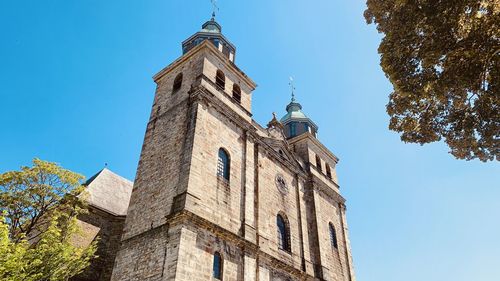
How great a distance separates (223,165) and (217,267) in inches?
177

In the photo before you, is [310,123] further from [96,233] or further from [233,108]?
[96,233]

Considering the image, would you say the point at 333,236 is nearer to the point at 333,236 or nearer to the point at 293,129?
the point at 333,236

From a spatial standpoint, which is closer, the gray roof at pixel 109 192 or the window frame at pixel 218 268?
the window frame at pixel 218 268

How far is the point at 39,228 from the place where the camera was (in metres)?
13.7

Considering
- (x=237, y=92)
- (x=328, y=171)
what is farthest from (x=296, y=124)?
(x=237, y=92)

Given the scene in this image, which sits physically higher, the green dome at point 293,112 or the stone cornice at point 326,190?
the green dome at point 293,112

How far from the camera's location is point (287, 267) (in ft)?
52.5

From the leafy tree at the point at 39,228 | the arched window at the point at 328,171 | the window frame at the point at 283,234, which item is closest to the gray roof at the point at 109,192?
the leafy tree at the point at 39,228

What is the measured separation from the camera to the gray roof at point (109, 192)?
18.2 meters

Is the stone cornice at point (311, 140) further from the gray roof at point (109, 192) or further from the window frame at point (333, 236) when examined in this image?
the gray roof at point (109, 192)

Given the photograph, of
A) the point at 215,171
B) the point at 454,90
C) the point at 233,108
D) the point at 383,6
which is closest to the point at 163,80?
the point at 233,108

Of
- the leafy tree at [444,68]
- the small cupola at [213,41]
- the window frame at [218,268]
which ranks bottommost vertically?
the window frame at [218,268]

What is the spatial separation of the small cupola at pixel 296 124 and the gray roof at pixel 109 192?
1141 cm

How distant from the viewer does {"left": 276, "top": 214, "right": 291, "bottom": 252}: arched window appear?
56.9 ft
